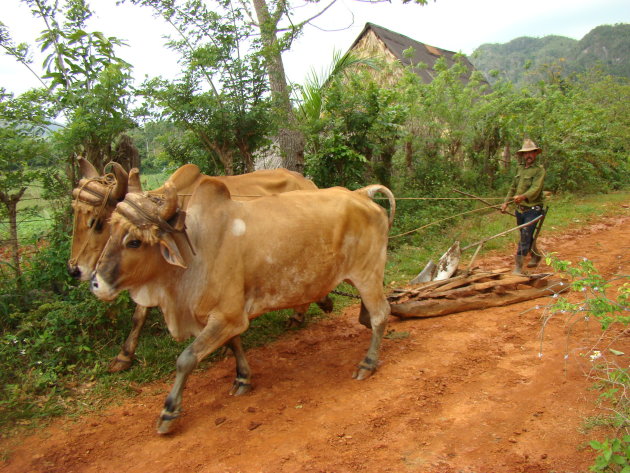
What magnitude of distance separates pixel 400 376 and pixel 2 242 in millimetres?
4371

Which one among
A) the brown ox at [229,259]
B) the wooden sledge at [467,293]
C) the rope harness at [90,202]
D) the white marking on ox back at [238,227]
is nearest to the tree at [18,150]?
the rope harness at [90,202]

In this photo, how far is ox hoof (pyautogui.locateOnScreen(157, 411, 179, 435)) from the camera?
11.8ft

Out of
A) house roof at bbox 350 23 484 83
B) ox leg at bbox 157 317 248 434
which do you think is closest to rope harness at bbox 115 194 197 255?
ox leg at bbox 157 317 248 434

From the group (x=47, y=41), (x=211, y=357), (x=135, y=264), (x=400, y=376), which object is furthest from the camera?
(x=47, y=41)

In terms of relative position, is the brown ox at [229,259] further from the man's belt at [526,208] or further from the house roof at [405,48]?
the house roof at [405,48]

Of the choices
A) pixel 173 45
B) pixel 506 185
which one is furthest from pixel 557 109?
pixel 173 45

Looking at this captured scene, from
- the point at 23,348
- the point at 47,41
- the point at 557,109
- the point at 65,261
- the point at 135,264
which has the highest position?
the point at 47,41

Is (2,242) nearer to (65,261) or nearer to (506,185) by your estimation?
(65,261)

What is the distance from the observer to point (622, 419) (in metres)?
2.92

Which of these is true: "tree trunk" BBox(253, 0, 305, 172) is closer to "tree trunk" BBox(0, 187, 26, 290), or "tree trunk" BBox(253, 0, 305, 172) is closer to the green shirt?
the green shirt

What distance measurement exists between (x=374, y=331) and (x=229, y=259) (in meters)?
1.57

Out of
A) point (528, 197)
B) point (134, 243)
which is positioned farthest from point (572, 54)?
point (134, 243)

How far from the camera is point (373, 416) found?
12.3 feet

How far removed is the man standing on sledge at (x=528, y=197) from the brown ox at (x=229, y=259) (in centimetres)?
322
